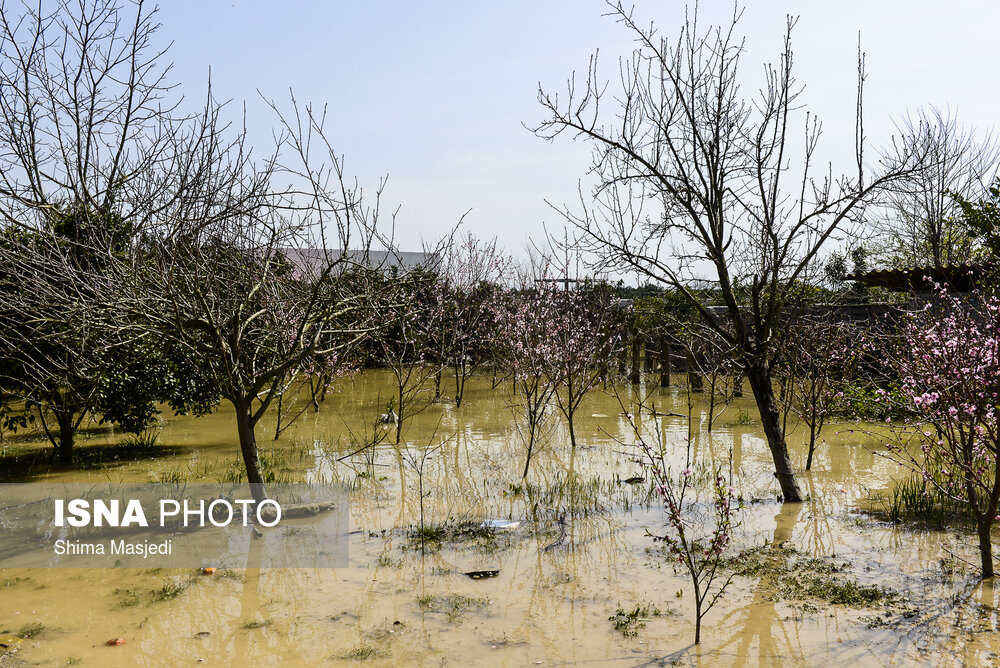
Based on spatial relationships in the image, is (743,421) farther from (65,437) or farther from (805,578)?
(65,437)

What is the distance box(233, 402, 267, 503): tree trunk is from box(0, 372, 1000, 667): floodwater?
89cm

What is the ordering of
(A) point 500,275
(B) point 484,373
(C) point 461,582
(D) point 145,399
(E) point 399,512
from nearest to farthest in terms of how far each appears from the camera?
(C) point 461,582 → (E) point 399,512 → (D) point 145,399 → (B) point 484,373 → (A) point 500,275

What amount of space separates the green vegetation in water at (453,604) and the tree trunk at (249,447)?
7.00ft

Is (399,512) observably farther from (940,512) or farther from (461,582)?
(940,512)

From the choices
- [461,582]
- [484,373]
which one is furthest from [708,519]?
[484,373]

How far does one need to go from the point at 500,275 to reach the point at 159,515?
528 inches

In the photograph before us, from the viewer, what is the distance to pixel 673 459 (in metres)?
9.63

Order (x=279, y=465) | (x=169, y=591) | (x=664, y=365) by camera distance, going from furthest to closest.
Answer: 1. (x=664, y=365)
2. (x=279, y=465)
3. (x=169, y=591)

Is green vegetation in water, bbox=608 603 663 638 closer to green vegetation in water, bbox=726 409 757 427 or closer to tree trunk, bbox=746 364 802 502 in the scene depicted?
tree trunk, bbox=746 364 802 502

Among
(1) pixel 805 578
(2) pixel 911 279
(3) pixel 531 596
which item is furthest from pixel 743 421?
(3) pixel 531 596

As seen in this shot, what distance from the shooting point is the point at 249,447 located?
6.37 m

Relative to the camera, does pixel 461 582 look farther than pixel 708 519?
No

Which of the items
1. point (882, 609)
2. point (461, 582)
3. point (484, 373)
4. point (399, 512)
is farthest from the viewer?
point (484, 373)

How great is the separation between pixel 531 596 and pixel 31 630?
9.84ft
